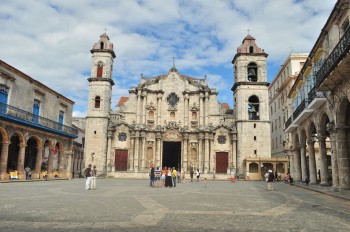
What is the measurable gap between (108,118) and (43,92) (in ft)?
34.0

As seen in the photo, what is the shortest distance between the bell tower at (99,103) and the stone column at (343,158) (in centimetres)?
2719

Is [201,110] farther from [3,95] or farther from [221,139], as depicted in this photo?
[3,95]

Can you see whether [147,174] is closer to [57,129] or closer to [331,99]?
[57,129]

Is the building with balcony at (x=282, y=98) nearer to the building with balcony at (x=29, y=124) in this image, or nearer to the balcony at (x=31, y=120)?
the balcony at (x=31, y=120)

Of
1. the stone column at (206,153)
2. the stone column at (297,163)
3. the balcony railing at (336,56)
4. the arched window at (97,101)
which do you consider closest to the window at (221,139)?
the stone column at (206,153)

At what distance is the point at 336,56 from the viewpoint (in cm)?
1315

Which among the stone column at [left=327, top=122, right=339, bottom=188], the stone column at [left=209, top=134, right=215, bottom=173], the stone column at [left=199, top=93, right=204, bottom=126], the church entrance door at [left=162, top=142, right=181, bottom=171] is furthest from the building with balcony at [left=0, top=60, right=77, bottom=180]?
the stone column at [left=327, top=122, right=339, bottom=188]

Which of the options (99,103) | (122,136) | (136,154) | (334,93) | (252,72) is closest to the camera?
A: (334,93)

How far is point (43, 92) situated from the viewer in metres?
29.3

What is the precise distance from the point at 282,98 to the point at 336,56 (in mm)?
32396

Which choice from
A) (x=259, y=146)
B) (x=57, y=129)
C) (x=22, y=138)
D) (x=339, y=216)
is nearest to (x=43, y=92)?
(x=57, y=129)

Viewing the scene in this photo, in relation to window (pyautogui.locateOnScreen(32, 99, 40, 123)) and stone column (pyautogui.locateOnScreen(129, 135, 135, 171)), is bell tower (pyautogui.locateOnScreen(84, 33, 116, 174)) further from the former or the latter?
window (pyautogui.locateOnScreen(32, 99, 40, 123))

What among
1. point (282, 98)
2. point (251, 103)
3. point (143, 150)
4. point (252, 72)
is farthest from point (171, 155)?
point (282, 98)

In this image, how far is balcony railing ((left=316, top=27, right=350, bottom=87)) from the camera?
12.1m
